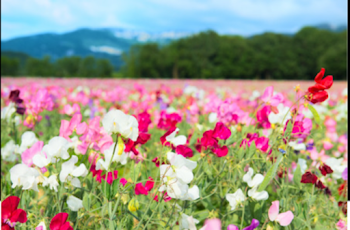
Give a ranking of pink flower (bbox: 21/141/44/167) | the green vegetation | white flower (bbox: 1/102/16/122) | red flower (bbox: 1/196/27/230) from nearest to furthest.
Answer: red flower (bbox: 1/196/27/230) → pink flower (bbox: 21/141/44/167) → white flower (bbox: 1/102/16/122) → the green vegetation

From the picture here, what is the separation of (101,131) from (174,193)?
0.40m

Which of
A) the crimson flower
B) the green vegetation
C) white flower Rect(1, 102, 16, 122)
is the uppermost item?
the green vegetation

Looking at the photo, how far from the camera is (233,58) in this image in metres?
40.9

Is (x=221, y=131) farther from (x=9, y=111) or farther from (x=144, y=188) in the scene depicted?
(x=9, y=111)

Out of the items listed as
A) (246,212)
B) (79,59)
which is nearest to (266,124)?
(246,212)

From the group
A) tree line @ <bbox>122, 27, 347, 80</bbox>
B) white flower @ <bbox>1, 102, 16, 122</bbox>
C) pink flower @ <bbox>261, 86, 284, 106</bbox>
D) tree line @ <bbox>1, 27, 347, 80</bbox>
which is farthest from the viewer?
tree line @ <bbox>122, 27, 347, 80</bbox>

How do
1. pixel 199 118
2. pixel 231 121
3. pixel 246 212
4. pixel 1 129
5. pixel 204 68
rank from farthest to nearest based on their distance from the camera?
pixel 204 68 → pixel 199 118 → pixel 1 129 → pixel 231 121 → pixel 246 212

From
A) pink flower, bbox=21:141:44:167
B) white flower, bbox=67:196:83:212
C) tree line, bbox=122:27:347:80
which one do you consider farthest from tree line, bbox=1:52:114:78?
white flower, bbox=67:196:83:212

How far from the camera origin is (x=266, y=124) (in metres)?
1.39

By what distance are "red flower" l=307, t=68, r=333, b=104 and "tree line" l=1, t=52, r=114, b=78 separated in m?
33.6

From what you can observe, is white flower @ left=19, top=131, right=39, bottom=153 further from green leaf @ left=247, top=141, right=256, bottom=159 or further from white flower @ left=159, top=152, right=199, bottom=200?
green leaf @ left=247, top=141, right=256, bottom=159

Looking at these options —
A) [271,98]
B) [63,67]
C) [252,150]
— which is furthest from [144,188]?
[63,67]

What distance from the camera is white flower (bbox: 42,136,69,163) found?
97cm

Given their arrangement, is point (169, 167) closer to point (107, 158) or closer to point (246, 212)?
point (107, 158)
